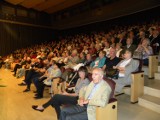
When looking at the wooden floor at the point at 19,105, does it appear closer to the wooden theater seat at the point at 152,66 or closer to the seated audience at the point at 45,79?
the seated audience at the point at 45,79

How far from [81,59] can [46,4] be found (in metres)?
8.34

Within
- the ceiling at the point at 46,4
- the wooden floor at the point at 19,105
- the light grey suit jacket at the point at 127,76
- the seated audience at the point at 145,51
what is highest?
the ceiling at the point at 46,4

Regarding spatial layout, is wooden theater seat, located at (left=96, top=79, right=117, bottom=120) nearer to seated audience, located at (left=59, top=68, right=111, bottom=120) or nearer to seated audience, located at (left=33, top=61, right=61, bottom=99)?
seated audience, located at (left=59, top=68, right=111, bottom=120)

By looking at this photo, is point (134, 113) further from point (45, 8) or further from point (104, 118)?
point (45, 8)

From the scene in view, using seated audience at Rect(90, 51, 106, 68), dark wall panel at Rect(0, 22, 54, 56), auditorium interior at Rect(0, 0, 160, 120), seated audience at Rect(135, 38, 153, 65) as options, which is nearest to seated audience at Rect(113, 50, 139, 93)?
auditorium interior at Rect(0, 0, 160, 120)

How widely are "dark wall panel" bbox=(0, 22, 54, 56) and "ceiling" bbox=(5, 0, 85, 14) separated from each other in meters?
1.39

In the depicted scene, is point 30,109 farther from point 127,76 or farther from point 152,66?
point 152,66

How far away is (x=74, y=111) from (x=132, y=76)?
1.39 m

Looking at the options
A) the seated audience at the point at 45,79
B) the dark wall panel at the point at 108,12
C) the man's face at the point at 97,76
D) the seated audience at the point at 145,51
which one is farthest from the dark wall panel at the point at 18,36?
the man's face at the point at 97,76

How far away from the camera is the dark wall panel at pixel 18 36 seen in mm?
12547

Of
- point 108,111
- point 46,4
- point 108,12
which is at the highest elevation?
point 46,4

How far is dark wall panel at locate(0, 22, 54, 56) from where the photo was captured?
1255 cm

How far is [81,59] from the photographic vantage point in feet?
18.7

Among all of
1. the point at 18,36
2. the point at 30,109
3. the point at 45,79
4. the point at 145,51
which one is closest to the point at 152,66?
the point at 145,51
